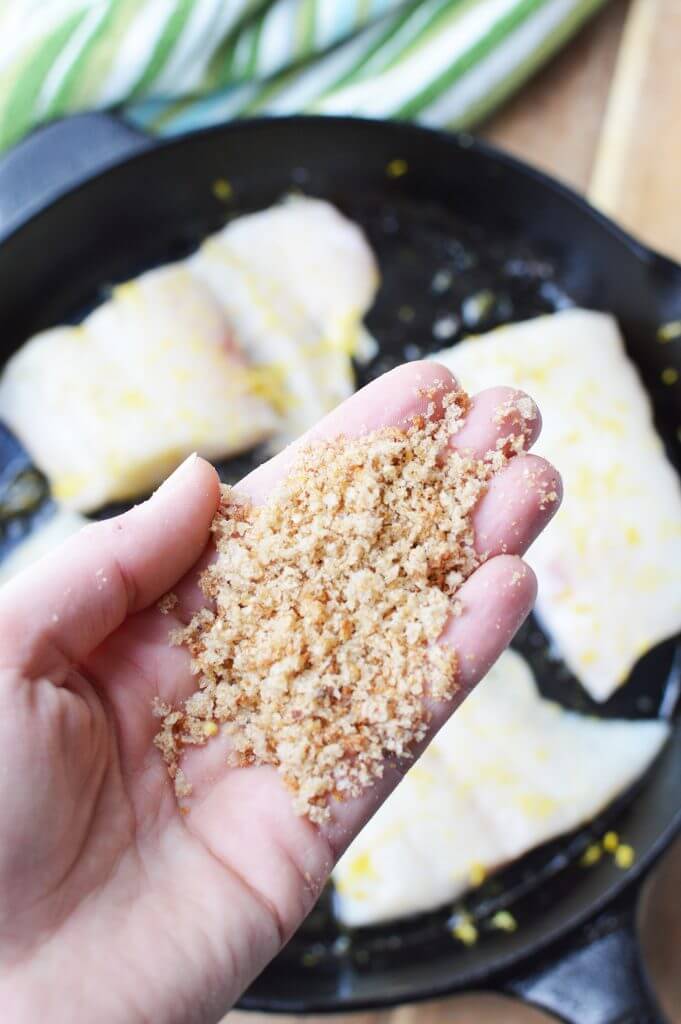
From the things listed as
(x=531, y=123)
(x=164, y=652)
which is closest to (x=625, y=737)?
(x=164, y=652)

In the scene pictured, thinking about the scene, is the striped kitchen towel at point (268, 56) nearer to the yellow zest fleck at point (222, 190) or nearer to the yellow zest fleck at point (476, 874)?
the yellow zest fleck at point (222, 190)

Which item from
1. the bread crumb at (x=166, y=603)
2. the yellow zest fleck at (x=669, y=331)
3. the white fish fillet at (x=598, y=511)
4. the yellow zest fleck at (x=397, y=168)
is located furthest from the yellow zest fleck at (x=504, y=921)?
the yellow zest fleck at (x=397, y=168)

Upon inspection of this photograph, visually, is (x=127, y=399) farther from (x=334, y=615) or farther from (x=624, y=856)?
(x=624, y=856)

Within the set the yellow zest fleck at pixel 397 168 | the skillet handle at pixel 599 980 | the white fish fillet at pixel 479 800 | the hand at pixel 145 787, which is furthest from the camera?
the yellow zest fleck at pixel 397 168

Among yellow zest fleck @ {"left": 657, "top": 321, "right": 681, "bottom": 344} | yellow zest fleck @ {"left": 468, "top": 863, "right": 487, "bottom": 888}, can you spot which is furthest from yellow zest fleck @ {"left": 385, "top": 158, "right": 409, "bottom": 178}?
yellow zest fleck @ {"left": 468, "top": 863, "right": 487, "bottom": 888}

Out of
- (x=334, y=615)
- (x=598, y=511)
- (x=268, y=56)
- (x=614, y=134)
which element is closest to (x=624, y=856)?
(x=598, y=511)

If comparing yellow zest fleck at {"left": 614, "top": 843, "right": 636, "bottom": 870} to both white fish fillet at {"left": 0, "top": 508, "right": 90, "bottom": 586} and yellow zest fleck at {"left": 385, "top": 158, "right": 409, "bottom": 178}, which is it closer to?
white fish fillet at {"left": 0, "top": 508, "right": 90, "bottom": 586}

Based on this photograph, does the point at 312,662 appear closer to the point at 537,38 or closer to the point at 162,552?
the point at 162,552
